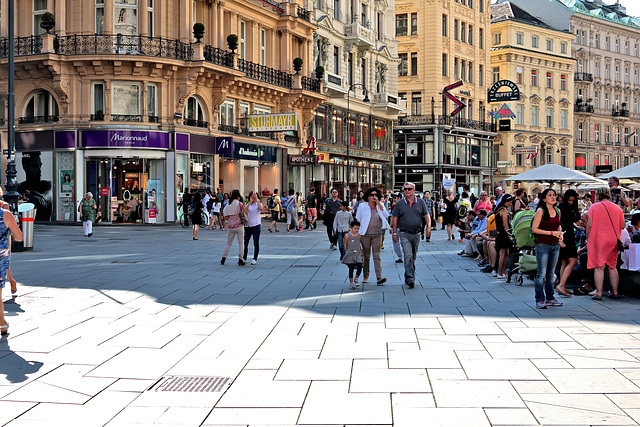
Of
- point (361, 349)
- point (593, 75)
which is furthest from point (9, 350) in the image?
point (593, 75)

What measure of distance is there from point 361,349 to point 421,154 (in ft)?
183

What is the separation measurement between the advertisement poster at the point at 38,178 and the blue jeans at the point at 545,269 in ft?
86.6

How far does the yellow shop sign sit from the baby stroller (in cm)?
2420

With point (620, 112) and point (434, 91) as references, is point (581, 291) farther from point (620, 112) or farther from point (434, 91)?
point (620, 112)

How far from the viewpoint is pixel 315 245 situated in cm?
2295

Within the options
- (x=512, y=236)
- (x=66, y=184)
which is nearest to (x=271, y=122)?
(x=66, y=184)

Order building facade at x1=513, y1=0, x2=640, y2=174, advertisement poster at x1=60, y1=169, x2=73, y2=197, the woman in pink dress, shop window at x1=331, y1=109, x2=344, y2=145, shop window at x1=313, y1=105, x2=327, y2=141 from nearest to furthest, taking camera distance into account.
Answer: the woman in pink dress → advertisement poster at x1=60, y1=169, x2=73, y2=197 → shop window at x1=313, y1=105, x2=327, y2=141 → shop window at x1=331, y1=109, x2=344, y2=145 → building facade at x1=513, y1=0, x2=640, y2=174

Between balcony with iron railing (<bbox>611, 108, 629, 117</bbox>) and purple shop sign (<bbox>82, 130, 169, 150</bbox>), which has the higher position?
balcony with iron railing (<bbox>611, 108, 629, 117</bbox>)

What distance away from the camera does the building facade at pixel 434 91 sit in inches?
2415

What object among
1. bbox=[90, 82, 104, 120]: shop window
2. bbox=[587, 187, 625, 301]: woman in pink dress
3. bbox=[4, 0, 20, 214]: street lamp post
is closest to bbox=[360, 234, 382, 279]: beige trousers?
bbox=[587, 187, 625, 301]: woman in pink dress

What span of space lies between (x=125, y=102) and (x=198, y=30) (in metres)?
4.62

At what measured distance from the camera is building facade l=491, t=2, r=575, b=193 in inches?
2790

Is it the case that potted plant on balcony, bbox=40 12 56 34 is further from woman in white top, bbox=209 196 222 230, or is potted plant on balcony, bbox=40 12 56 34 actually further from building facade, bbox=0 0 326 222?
woman in white top, bbox=209 196 222 230

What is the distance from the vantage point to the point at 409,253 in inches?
495
